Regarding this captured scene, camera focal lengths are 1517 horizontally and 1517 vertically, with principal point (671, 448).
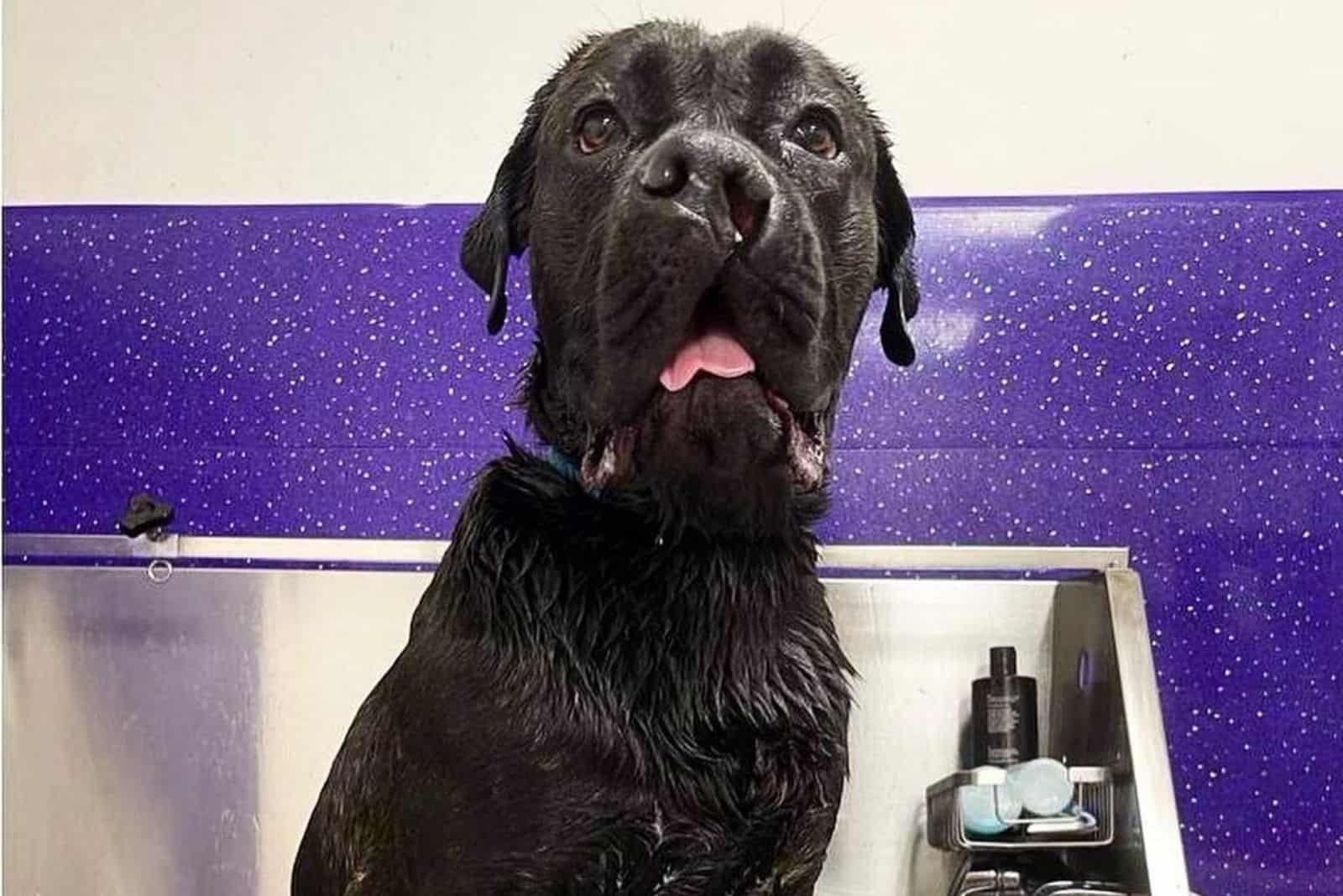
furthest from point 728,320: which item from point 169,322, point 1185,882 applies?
point 169,322

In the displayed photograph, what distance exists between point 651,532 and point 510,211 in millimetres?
295

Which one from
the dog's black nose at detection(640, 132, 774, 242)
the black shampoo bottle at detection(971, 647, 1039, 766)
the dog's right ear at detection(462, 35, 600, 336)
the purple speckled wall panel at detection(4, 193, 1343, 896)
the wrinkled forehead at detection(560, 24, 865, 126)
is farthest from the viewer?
the purple speckled wall panel at detection(4, 193, 1343, 896)

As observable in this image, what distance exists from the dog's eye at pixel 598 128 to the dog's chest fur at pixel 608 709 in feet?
0.79

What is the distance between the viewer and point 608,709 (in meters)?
1.03

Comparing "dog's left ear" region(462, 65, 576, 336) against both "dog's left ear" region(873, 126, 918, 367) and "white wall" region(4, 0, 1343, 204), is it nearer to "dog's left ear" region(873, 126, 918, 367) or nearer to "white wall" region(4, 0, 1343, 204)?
"dog's left ear" region(873, 126, 918, 367)

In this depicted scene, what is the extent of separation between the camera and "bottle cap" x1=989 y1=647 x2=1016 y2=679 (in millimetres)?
1721

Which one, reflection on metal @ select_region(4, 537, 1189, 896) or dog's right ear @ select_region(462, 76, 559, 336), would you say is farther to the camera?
reflection on metal @ select_region(4, 537, 1189, 896)

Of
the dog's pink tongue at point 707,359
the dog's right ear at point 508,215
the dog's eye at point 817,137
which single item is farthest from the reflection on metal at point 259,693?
the dog's pink tongue at point 707,359

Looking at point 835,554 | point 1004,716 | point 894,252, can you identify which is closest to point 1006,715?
point 1004,716

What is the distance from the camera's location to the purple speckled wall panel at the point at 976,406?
1.79 metres

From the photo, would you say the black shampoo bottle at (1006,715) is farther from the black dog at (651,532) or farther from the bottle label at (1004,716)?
the black dog at (651,532)

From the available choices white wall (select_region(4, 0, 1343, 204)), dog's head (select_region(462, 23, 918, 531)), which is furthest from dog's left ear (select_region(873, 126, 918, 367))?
white wall (select_region(4, 0, 1343, 204))

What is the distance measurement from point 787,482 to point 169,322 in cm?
118

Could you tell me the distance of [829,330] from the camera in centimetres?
105
